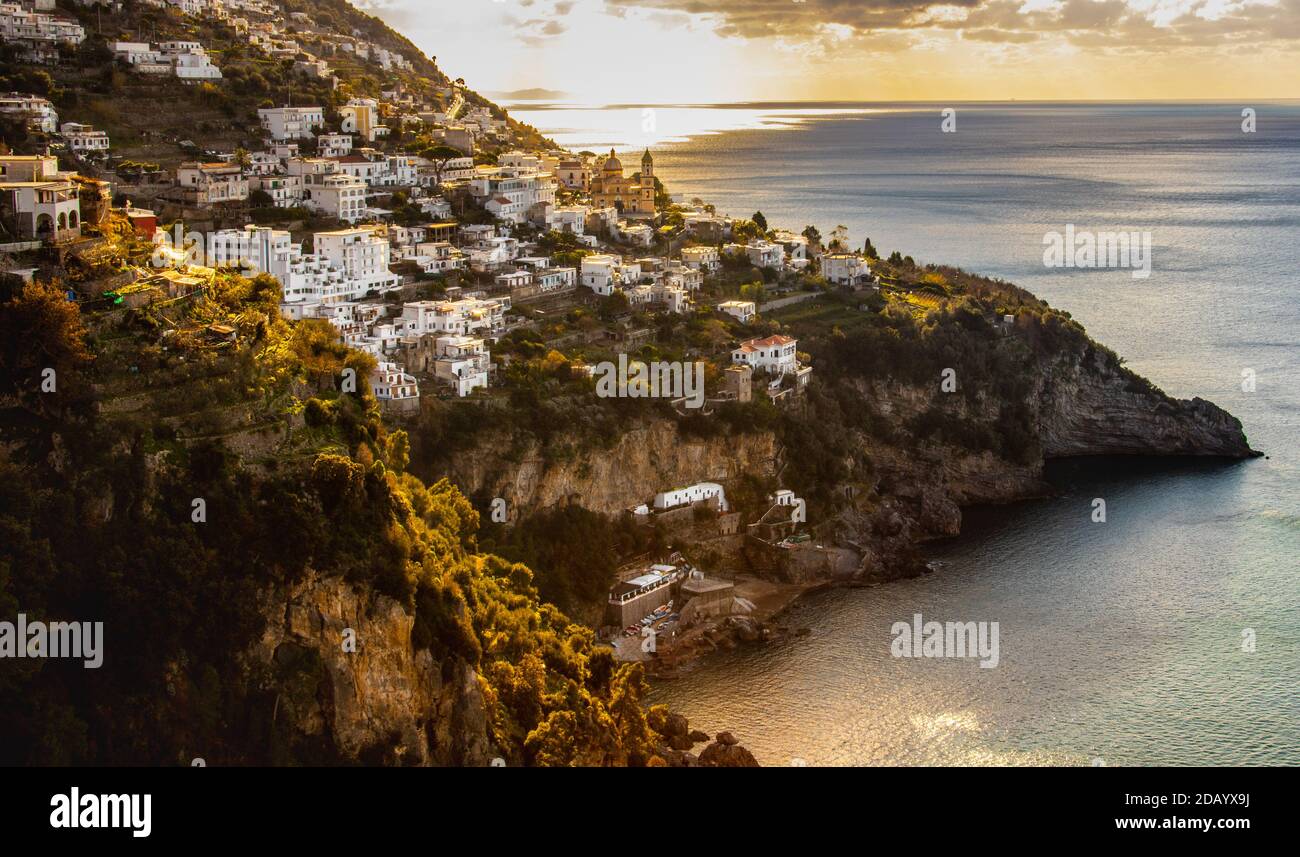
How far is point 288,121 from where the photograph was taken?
3234 cm

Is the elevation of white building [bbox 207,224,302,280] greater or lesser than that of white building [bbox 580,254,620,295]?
greater

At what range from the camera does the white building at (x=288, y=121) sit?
105 ft

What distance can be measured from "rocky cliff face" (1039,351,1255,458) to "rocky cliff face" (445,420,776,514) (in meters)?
7.77

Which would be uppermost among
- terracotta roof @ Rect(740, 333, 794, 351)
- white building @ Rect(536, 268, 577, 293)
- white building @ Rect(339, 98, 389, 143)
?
white building @ Rect(339, 98, 389, 143)

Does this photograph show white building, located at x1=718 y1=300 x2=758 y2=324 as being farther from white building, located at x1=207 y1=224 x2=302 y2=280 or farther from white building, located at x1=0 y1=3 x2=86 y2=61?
white building, located at x1=0 y1=3 x2=86 y2=61

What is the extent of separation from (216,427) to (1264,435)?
2238 centimetres

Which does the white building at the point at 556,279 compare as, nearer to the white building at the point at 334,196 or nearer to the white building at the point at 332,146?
the white building at the point at 334,196

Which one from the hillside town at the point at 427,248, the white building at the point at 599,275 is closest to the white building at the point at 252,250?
the hillside town at the point at 427,248

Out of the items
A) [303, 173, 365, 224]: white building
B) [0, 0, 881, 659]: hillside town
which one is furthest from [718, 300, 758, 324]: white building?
[303, 173, 365, 224]: white building

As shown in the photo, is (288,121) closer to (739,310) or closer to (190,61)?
(190,61)

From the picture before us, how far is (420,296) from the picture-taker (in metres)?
25.6

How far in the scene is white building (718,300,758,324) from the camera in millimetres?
28578

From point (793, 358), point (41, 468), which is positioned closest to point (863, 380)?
point (793, 358)
